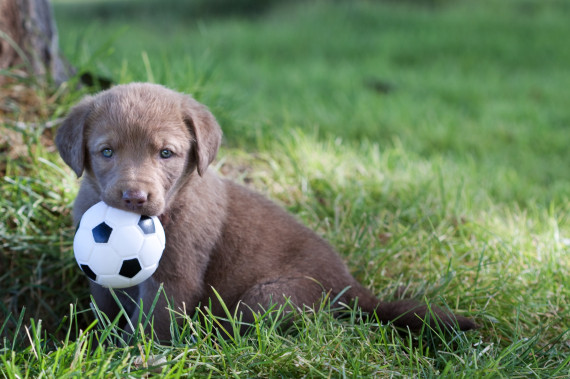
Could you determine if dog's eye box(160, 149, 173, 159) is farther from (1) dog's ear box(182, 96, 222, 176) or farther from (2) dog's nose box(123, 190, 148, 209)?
(2) dog's nose box(123, 190, 148, 209)

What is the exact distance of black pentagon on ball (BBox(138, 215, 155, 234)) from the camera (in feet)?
9.30

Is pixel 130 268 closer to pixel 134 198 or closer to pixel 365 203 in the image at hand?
pixel 134 198

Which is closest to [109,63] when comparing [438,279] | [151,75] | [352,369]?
[151,75]

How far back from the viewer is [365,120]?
22.0 feet

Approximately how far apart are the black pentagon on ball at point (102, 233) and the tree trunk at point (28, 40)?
7.04 ft

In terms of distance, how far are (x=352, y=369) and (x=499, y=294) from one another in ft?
4.18

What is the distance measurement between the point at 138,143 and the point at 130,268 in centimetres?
58

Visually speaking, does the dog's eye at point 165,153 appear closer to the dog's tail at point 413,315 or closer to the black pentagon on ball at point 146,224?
the black pentagon on ball at point 146,224

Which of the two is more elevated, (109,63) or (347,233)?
(109,63)

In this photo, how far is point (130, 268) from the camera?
2.83m

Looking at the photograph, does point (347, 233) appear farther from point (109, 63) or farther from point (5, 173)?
point (109, 63)

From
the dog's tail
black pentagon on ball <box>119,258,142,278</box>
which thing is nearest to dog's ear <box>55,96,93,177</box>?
black pentagon on ball <box>119,258,142,278</box>

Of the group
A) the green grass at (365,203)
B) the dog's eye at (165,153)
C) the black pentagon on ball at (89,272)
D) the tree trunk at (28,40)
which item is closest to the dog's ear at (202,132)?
the dog's eye at (165,153)

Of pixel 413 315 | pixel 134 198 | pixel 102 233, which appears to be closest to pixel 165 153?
pixel 134 198
